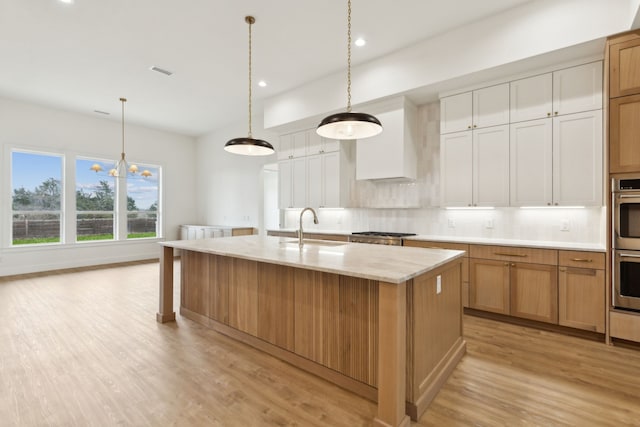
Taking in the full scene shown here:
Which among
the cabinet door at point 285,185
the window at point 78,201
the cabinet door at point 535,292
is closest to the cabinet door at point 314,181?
the cabinet door at point 285,185

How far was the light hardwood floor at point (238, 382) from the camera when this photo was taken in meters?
1.82

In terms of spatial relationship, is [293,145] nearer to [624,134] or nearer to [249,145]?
[249,145]

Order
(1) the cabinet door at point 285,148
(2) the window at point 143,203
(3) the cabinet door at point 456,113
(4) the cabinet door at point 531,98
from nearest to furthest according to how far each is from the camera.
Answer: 1. (4) the cabinet door at point 531,98
2. (3) the cabinet door at point 456,113
3. (1) the cabinet door at point 285,148
4. (2) the window at point 143,203

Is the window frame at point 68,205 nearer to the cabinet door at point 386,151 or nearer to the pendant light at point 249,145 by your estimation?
the pendant light at point 249,145

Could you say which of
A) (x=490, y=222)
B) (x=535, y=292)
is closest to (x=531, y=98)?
(x=490, y=222)

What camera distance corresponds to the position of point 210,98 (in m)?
5.65

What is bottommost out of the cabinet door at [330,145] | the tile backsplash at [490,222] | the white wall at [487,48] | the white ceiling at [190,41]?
the tile backsplash at [490,222]

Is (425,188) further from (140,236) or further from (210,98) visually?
(140,236)

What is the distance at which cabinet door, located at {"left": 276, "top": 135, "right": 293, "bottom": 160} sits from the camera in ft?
18.6

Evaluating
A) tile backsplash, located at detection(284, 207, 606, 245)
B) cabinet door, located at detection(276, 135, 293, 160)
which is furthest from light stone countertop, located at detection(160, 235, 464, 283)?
cabinet door, located at detection(276, 135, 293, 160)

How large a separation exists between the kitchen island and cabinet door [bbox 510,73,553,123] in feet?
6.82

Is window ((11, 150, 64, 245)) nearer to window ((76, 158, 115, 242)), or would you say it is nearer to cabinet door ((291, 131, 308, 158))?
window ((76, 158, 115, 242))

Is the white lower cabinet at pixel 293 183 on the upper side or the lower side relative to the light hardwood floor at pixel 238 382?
upper

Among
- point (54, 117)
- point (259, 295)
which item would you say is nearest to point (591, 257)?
point (259, 295)
